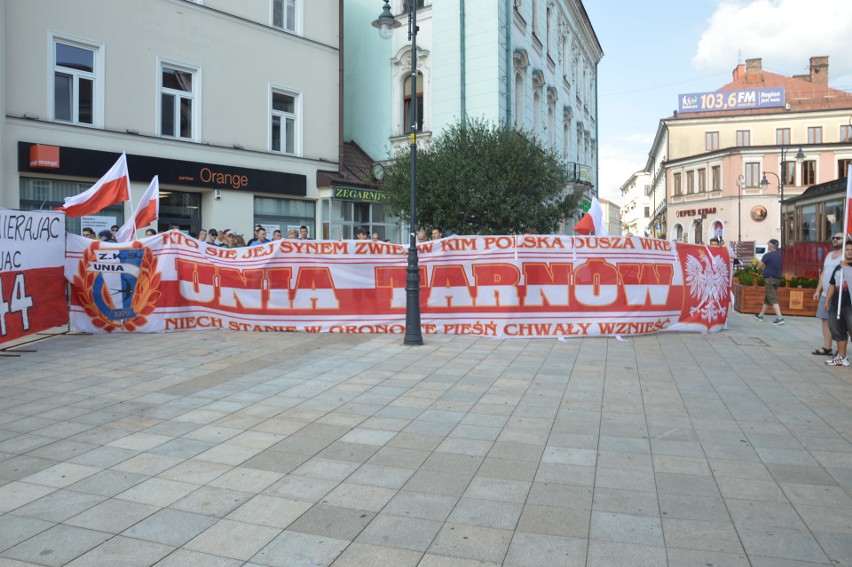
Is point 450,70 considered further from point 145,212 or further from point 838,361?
point 838,361

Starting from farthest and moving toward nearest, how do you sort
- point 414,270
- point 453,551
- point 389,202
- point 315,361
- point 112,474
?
point 389,202 < point 414,270 < point 315,361 < point 112,474 < point 453,551

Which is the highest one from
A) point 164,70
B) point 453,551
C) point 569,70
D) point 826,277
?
point 569,70

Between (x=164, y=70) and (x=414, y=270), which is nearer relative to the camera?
(x=414, y=270)

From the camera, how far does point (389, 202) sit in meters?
17.8

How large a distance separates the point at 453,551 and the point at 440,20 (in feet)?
76.3

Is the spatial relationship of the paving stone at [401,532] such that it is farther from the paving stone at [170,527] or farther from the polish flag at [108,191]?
the polish flag at [108,191]

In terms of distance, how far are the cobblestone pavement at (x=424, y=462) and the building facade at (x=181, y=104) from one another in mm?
8244

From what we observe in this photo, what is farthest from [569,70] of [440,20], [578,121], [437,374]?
[437,374]

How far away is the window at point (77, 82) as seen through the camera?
15523 millimetres

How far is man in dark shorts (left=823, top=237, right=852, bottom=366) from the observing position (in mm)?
8523

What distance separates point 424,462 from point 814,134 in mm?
71702

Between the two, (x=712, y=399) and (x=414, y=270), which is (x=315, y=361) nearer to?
(x=414, y=270)

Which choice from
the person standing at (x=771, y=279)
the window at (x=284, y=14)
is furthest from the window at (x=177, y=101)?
the person standing at (x=771, y=279)

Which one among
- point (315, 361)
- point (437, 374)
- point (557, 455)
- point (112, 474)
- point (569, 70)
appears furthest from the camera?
point (569, 70)
